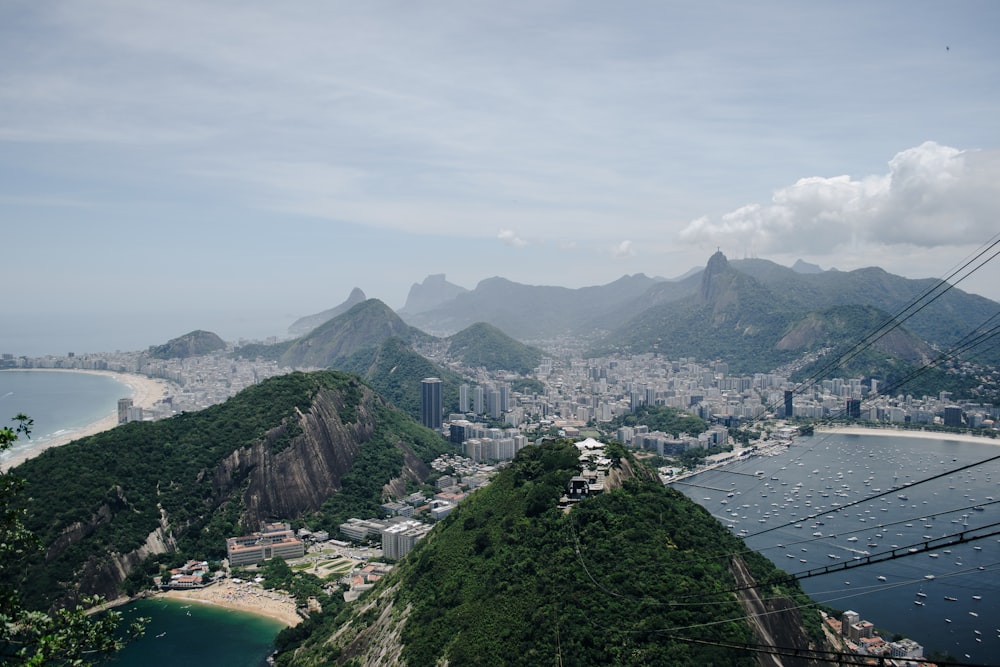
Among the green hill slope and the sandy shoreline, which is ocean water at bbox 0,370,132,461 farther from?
the green hill slope

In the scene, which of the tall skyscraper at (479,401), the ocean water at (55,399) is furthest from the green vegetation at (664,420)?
the ocean water at (55,399)

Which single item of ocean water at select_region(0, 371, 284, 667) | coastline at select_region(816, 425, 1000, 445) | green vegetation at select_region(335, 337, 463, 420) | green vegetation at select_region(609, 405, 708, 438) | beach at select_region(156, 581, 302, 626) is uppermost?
green vegetation at select_region(335, 337, 463, 420)

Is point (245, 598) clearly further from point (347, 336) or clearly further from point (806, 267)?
point (806, 267)

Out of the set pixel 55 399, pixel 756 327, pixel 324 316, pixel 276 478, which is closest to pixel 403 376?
pixel 276 478

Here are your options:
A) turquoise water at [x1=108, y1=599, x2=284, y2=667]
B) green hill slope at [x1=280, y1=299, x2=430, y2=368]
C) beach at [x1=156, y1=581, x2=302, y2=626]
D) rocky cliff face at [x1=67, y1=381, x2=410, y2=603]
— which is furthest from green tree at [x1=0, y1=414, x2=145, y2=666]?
green hill slope at [x1=280, y1=299, x2=430, y2=368]

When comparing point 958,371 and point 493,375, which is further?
point 493,375

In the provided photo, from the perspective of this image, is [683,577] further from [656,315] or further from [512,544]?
[656,315]

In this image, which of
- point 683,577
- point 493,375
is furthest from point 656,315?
point 683,577

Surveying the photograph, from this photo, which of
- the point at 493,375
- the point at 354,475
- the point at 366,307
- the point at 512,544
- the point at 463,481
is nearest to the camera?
the point at 512,544
